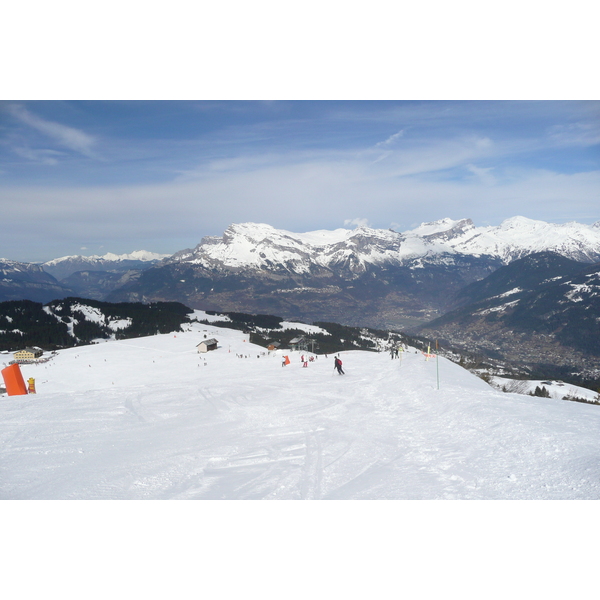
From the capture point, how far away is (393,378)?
16.5 meters

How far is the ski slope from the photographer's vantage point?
7.52 meters

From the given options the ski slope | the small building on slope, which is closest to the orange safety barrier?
the ski slope

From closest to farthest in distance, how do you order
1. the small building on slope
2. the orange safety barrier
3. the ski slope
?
the ski slope, the orange safety barrier, the small building on slope

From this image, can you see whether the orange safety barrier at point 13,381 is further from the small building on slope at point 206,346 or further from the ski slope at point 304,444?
the small building on slope at point 206,346

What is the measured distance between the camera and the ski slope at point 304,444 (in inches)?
296

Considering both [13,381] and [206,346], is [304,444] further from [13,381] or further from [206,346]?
[206,346]

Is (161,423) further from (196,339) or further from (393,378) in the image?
(196,339)

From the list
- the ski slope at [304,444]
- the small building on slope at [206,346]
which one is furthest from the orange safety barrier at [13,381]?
the small building on slope at [206,346]

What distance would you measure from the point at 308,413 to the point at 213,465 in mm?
4599

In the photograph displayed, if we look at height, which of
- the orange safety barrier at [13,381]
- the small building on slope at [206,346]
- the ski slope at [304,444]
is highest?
the orange safety barrier at [13,381]

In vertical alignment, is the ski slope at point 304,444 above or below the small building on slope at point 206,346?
above

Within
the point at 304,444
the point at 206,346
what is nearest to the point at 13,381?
the point at 304,444

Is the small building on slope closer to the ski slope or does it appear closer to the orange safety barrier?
the orange safety barrier

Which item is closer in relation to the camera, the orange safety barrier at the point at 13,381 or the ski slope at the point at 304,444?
the ski slope at the point at 304,444
